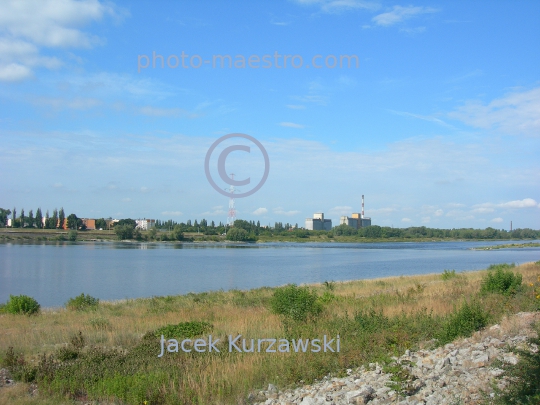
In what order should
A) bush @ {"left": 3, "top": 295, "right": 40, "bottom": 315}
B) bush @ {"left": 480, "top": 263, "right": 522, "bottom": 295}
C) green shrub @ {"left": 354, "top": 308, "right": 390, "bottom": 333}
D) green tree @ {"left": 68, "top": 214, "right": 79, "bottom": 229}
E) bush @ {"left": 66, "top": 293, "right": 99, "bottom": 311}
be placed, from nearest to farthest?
1. green shrub @ {"left": 354, "top": 308, "right": 390, "bottom": 333}
2. bush @ {"left": 480, "top": 263, "right": 522, "bottom": 295}
3. bush @ {"left": 3, "top": 295, "right": 40, "bottom": 315}
4. bush @ {"left": 66, "top": 293, "right": 99, "bottom": 311}
5. green tree @ {"left": 68, "top": 214, "right": 79, "bottom": 229}

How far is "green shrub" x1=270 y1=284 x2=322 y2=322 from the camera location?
13656 mm

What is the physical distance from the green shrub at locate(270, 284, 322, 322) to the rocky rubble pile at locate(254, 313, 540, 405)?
508 centimetres

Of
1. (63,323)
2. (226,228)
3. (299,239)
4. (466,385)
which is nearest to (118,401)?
(466,385)

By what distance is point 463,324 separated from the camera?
994 cm

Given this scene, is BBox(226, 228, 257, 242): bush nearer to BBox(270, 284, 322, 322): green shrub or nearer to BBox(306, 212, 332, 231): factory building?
BBox(306, 212, 332, 231): factory building

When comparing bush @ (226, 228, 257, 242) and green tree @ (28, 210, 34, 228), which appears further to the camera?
green tree @ (28, 210, 34, 228)

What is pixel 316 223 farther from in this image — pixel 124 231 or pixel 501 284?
pixel 501 284

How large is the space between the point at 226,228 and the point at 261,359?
119m

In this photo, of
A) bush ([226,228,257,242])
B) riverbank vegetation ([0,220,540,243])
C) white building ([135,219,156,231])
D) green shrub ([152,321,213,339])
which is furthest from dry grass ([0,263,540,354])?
white building ([135,219,156,231])

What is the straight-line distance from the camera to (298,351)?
30.2ft

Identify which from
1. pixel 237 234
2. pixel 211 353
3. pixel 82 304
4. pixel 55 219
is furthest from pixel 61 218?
pixel 211 353

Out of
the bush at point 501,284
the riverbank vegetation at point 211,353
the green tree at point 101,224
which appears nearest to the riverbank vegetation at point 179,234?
the green tree at point 101,224

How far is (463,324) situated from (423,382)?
3483 millimetres

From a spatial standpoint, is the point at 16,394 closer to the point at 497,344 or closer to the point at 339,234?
the point at 497,344
